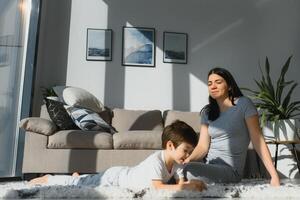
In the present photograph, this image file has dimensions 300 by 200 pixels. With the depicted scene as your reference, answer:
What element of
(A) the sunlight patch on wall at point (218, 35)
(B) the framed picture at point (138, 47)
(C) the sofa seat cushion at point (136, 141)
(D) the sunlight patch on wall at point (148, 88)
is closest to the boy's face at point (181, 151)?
(C) the sofa seat cushion at point (136, 141)

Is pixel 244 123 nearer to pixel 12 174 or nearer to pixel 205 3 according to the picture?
pixel 12 174

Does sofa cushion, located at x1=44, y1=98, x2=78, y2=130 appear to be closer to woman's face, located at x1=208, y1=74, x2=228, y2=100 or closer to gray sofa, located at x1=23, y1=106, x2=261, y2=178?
gray sofa, located at x1=23, y1=106, x2=261, y2=178

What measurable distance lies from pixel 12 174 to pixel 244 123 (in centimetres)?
220

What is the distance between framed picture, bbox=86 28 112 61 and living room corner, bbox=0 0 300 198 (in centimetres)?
1

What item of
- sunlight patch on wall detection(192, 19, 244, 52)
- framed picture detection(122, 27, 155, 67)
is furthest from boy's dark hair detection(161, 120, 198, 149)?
sunlight patch on wall detection(192, 19, 244, 52)

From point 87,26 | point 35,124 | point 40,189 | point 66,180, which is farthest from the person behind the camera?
point 87,26

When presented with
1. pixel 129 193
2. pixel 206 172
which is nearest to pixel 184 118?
pixel 206 172

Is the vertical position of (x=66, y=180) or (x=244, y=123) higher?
(x=244, y=123)

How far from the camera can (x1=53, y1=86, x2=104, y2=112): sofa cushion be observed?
367cm

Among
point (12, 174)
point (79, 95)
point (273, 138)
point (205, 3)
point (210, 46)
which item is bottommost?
point (12, 174)

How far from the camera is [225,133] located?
2.21m

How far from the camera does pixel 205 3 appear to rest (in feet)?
15.5

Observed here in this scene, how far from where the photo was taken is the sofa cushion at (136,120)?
3.97 m

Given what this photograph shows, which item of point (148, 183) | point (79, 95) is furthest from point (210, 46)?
point (148, 183)
